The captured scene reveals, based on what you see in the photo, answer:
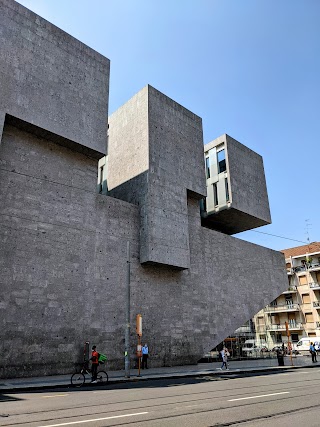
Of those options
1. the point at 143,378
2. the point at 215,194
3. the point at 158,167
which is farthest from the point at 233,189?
the point at 143,378

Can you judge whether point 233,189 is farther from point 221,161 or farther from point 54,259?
point 54,259

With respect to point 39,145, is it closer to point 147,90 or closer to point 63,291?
point 63,291

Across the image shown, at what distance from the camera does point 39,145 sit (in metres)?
21.3

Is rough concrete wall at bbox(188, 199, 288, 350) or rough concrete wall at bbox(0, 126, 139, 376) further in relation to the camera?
rough concrete wall at bbox(188, 199, 288, 350)

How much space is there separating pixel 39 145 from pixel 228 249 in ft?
61.6

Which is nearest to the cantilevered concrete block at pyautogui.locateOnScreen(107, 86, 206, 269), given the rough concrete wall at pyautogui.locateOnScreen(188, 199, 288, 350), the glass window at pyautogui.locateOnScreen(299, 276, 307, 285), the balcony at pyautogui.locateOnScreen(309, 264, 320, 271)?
the rough concrete wall at pyautogui.locateOnScreen(188, 199, 288, 350)

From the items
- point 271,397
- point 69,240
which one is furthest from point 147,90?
point 271,397

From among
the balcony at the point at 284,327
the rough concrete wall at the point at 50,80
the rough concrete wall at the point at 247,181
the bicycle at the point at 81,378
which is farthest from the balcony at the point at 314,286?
the bicycle at the point at 81,378

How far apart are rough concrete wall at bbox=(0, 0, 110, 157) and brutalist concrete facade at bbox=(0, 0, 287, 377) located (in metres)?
0.07

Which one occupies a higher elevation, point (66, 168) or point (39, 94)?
point (39, 94)

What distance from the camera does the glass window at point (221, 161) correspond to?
116ft

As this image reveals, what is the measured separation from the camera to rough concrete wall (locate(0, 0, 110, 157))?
20109 millimetres

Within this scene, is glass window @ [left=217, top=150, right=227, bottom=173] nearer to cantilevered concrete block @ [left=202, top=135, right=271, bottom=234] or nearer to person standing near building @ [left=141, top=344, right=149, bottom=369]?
cantilevered concrete block @ [left=202, top=135, right=271, bottom=234]

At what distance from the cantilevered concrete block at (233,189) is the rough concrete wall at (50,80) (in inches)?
581
